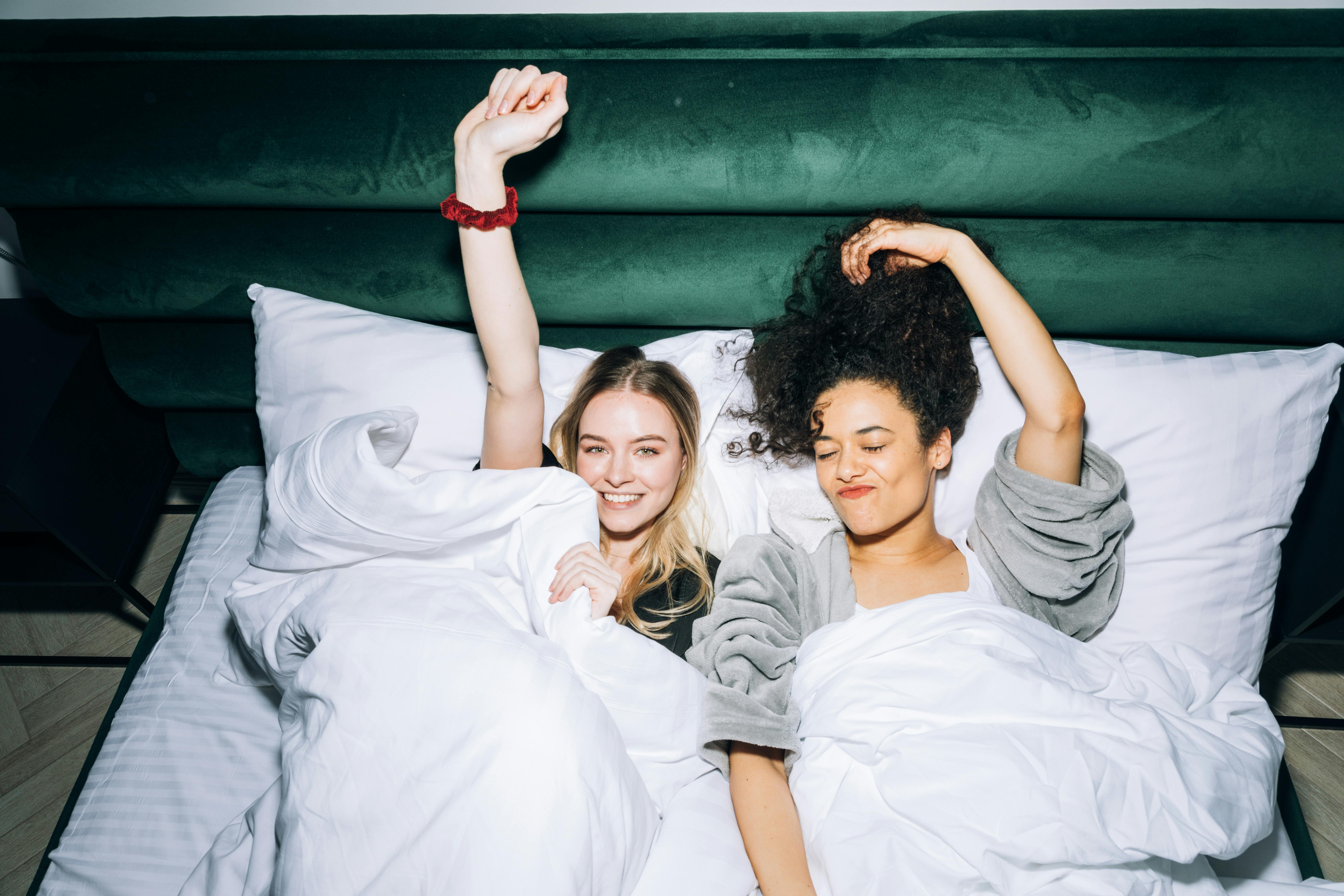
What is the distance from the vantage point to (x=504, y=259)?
3.92 feet

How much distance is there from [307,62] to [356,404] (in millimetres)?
627

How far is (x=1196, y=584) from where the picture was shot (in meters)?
1.28

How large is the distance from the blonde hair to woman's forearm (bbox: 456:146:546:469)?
0.11m

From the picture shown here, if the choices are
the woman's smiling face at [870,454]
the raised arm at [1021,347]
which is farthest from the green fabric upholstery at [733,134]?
the woman's smiling face at [870,454]

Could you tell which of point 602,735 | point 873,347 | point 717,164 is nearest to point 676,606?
point 602,735

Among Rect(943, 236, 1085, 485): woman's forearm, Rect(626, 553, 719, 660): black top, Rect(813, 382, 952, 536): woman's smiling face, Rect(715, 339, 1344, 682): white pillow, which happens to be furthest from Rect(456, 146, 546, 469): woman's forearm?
Rect(715, 339, 1344, 682): white pillow

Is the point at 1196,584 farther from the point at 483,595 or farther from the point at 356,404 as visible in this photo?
the point at 356,404

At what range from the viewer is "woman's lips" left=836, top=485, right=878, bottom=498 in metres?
1.22

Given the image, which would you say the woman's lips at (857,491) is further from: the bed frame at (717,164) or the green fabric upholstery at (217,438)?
the green fabric upholstery at (217,438)

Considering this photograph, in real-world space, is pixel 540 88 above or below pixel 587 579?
above

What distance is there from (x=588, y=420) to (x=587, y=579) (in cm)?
33

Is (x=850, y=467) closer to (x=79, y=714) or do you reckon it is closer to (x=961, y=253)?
(x=961, y=253)

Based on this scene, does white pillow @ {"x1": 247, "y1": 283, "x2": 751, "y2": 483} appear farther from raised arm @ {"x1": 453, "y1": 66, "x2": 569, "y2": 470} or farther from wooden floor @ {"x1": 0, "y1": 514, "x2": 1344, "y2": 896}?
wooden floor @ {"x1": 0, "y1": 514, "x2": 1344, "y2": 896}

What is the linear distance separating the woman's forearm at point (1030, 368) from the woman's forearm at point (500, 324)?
2.42ft
